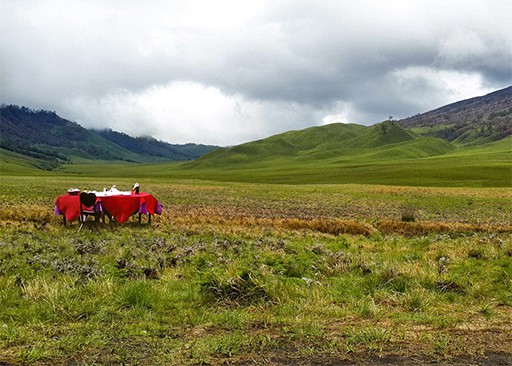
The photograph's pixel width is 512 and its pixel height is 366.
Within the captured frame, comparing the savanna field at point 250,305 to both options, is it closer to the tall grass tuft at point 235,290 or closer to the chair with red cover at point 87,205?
the tall grass tuft at point 235,290

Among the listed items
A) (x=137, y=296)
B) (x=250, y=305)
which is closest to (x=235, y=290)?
(x=250, y=305)

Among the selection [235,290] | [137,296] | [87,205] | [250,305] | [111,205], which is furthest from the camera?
[111,205]

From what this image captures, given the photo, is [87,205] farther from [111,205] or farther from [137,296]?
[137,296]

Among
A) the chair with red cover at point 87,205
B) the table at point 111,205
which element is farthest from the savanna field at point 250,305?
the table at point 111,205

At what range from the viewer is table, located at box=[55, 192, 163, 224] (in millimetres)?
19312

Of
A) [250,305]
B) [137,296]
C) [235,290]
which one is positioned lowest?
[250,305]

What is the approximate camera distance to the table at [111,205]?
19.3 metres

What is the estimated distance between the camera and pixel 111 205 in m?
19.9

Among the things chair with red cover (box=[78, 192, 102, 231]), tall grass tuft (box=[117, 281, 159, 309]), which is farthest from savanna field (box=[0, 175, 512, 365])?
chair with red cover (box=[78, 192, 102, 231])

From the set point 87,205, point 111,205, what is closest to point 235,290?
point 87,205

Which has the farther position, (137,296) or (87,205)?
(87,205)

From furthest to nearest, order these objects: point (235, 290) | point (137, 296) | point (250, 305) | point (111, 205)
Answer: point (111, 205) < point (235, 290) < point (250, 305) < point (137, 296)

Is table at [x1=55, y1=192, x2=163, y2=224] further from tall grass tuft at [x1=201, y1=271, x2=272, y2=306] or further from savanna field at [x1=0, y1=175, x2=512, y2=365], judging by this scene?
tall grass tuft at [x1=201, y1=271, x2=272, y2=306]

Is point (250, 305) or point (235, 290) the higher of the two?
point (235, 290)
